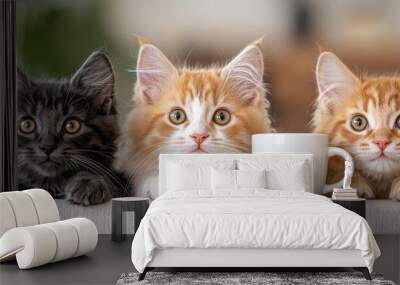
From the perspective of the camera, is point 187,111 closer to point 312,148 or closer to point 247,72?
Result: point 247,72

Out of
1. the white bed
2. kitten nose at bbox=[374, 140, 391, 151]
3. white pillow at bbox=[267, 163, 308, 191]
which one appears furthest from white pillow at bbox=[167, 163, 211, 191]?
kitten nose at bbox=[374, 140, 391, 151]

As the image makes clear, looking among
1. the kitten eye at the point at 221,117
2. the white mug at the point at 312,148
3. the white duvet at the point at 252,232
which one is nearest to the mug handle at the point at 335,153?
the white mug at the point at 312,148

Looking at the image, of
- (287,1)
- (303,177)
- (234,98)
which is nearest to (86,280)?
(303,177)

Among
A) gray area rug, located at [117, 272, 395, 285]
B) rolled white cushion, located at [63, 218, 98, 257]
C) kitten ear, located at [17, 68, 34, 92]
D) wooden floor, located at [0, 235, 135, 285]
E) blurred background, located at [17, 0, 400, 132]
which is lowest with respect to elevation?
wooden floor, located at [0, 235, 135, 285]

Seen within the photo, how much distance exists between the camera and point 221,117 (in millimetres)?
5684

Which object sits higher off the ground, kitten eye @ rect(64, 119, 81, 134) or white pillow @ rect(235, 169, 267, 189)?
kitten eye @ rect(64, 119, 81, 134)

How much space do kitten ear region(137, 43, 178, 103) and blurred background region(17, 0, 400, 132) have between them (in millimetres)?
83

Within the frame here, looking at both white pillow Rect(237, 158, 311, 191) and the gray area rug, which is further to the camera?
white pillow Rect(237, 158, 311, 191)

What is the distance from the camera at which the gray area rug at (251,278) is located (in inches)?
139

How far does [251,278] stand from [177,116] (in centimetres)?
241

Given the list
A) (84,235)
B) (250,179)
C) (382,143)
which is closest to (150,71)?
(250,179)

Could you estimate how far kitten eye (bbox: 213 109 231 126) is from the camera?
5684 millimetres

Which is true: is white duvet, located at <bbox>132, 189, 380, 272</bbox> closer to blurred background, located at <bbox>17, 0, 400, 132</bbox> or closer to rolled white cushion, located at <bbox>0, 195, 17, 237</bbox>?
rolled white cushion, located at <bbox>0, 195, 17, 237</bbox>

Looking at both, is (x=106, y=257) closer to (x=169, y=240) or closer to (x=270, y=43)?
(x=169, y=240)
